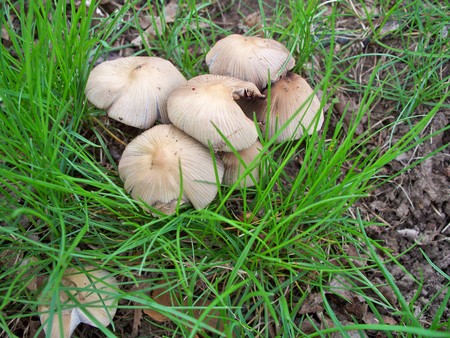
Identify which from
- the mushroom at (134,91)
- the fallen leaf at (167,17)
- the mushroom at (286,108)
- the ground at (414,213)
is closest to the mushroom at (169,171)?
the mushroom at (134,91)

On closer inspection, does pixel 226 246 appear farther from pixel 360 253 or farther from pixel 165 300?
pixel 360 253

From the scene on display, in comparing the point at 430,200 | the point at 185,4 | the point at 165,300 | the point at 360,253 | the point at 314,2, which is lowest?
the point at 165,300

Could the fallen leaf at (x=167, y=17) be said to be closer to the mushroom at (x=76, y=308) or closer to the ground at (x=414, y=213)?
the ground at (x=414, y=213)

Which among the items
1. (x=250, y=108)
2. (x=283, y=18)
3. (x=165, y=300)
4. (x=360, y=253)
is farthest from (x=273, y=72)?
(x=165, y=300)

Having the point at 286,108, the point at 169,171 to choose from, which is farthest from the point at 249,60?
the point at 169,171

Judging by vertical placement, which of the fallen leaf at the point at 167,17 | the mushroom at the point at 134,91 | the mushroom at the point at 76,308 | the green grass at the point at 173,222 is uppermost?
the fallen leaf at the point at 167,17

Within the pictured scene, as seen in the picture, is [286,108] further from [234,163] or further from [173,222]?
[173,222]

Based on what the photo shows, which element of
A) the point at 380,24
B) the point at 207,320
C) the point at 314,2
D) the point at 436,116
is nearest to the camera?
A: the point at 207,320

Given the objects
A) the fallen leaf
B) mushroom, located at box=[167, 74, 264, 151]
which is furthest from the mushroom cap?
the fallen leaf
